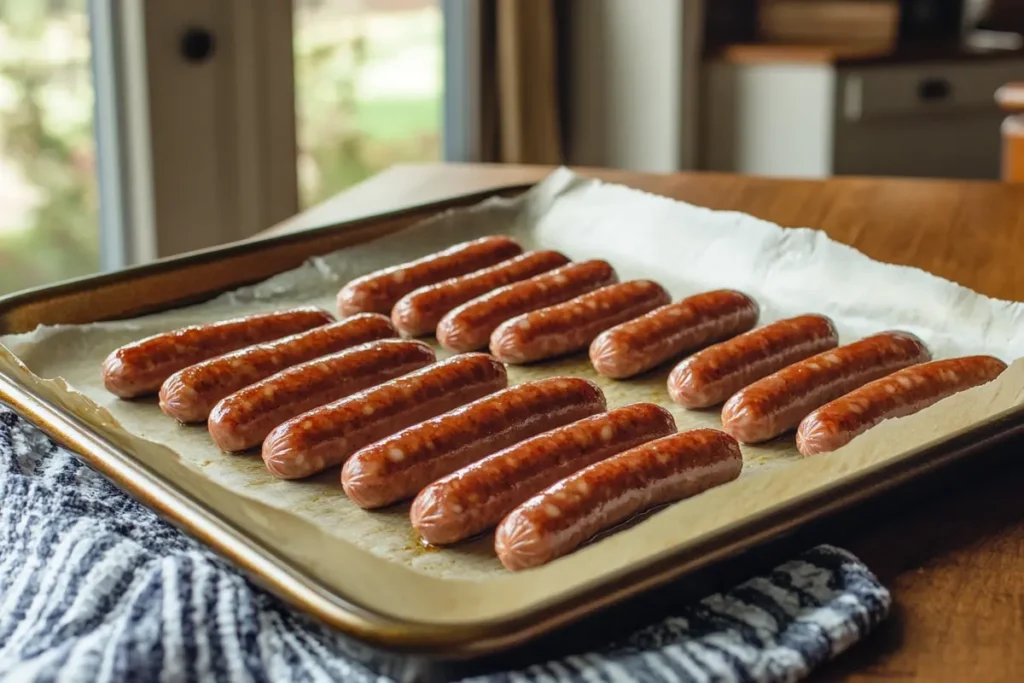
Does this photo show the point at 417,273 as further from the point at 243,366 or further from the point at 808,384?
the point at 808,384

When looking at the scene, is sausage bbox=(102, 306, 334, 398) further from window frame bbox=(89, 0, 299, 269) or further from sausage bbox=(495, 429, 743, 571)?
window frame bbox=(89, 0, 299, 269)

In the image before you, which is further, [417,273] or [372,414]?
[417,273]

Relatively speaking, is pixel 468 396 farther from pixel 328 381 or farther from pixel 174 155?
pixel 174 155

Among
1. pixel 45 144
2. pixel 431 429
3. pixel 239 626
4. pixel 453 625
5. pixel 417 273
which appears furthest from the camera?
pixel 45 144

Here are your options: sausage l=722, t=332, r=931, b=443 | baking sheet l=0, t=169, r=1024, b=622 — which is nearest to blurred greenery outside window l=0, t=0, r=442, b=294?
baking sheet l=0, t=169, r=1024, b=622

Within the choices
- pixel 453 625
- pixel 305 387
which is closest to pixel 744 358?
pixel 305 387
